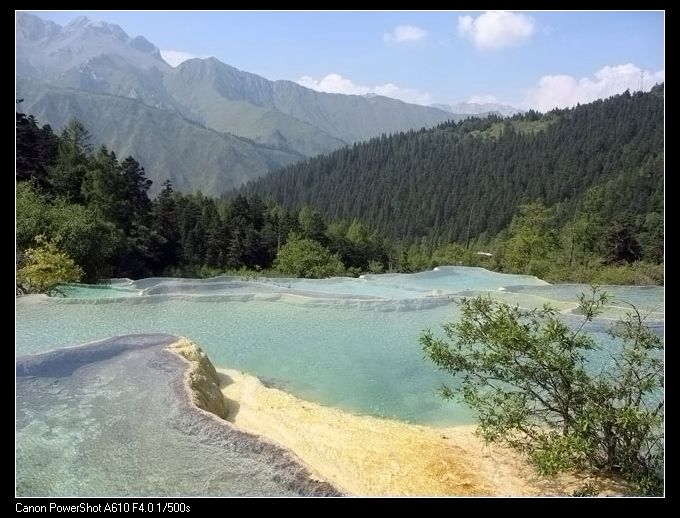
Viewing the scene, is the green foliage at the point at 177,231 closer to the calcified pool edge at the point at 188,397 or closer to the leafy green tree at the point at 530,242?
the leafy green tree at the point at 530,242

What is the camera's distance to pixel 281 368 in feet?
32.6

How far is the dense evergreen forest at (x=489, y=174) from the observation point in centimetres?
6775

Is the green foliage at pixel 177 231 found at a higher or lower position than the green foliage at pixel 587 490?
higher

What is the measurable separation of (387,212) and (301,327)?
71.1 m

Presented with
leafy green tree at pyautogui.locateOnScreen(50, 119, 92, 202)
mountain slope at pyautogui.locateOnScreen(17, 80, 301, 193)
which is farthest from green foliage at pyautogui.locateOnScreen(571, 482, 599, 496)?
mountain slope at pyautogui.locateOnScreen(17, 80, 301, 193)

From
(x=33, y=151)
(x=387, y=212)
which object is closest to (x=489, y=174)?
(x=387, y=212)

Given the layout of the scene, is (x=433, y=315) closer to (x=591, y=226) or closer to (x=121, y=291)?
(x=121, y=291)

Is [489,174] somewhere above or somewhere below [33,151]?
above

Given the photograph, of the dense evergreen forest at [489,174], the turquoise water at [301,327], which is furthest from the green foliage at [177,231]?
the dense evergreen forest at [489,174]

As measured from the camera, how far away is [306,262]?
25484 millimetres

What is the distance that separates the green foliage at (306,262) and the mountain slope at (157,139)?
4626 inches

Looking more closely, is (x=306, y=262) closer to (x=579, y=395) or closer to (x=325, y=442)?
(x=325, y=442)
